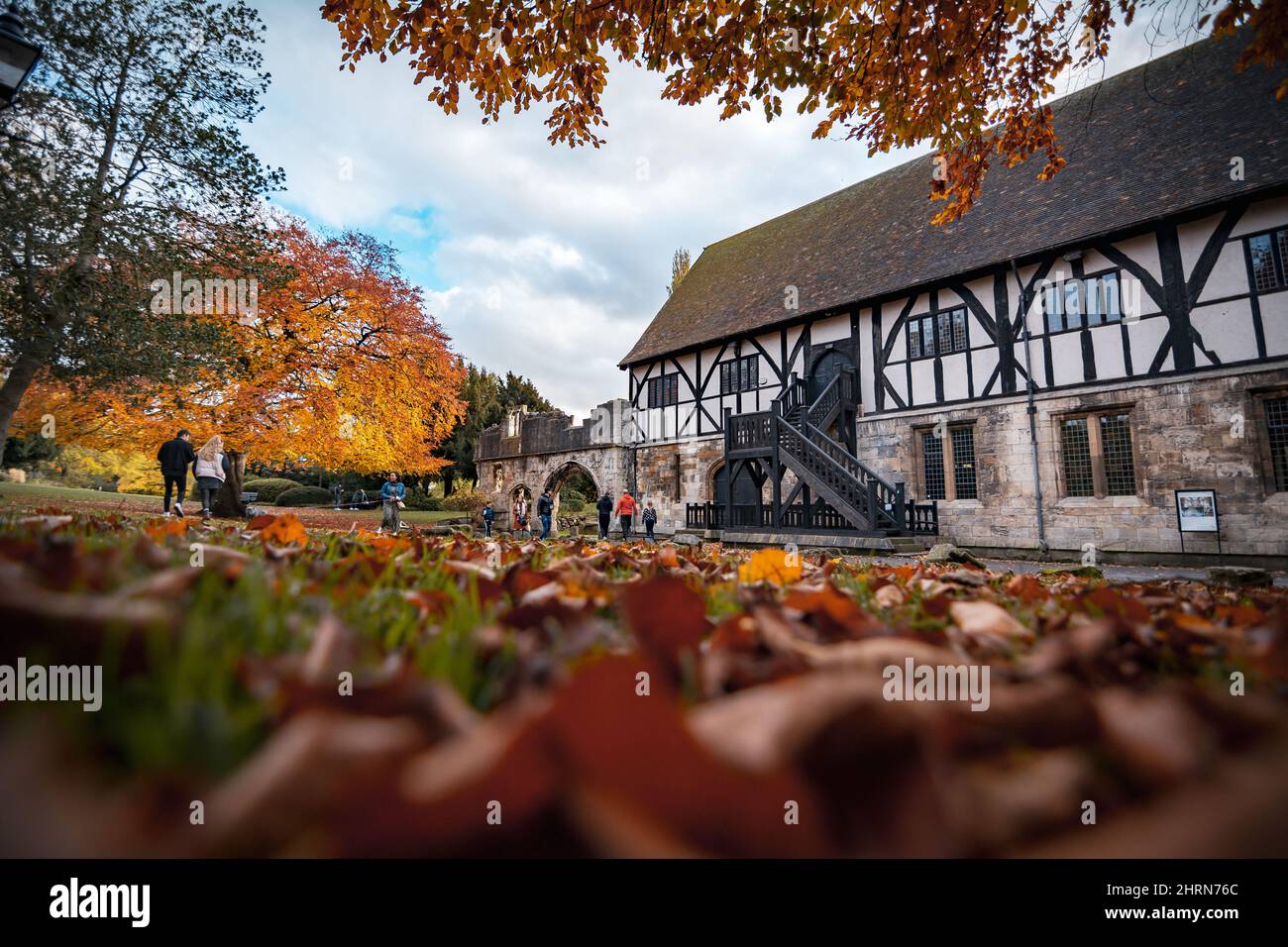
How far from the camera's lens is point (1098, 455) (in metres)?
12.6

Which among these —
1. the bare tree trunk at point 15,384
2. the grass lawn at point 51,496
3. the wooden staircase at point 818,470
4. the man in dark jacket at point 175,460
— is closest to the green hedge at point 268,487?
the grass lawn at point 51,496

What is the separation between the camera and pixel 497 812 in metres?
0.43

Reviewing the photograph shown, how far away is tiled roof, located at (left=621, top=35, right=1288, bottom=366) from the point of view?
11906mm

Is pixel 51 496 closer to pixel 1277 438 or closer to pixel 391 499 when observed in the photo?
pixel 391 499

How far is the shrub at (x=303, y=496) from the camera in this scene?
3656 cm

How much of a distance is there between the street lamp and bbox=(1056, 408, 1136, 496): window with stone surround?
17.0 meters

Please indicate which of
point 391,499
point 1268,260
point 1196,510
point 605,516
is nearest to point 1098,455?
point 1196,510

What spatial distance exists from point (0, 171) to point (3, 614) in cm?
1238

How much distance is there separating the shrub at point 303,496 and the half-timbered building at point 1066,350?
29991 mm

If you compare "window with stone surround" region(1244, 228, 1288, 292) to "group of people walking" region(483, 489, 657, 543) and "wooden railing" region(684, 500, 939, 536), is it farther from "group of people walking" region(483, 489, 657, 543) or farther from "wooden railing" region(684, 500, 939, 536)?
"group of people walking" region(483, 489, 657, 543)

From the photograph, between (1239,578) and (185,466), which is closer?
(1239,578)

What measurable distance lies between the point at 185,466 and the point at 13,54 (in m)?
8.46

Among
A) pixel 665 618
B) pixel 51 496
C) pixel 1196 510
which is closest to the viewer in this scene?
pixel 665 618

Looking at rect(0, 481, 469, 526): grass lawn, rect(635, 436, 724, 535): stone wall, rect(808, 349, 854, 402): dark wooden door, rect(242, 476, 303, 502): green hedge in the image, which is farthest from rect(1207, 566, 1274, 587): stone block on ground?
rect(242, 476, 303, 502): green hedge
